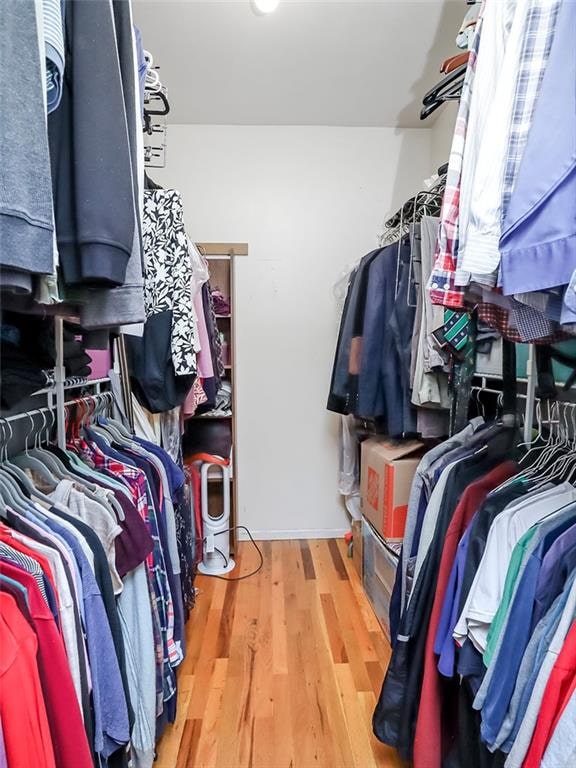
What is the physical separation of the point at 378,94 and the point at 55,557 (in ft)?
8.22

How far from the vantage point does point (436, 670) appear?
1064 mm

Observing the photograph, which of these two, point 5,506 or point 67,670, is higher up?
point 5,506

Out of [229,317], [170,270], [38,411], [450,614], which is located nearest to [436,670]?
[450,614]

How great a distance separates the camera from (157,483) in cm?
141

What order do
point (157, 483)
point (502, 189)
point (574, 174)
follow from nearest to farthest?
1. point (574, 174)
2. point (502, 189)
3. point (157, 483)

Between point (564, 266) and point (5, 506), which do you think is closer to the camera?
point (564, 266)

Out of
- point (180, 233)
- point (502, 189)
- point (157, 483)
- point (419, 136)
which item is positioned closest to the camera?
point (502, 189)

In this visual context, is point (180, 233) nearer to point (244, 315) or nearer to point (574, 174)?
point (244, 315)

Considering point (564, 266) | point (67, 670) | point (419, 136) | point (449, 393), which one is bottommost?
point (67, 670)

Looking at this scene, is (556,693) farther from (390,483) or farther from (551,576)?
(390,483)

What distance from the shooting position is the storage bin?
184 centimetres

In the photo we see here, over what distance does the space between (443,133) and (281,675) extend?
2737 mm

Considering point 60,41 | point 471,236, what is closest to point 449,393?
point 471,236

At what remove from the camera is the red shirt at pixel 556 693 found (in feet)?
2.19
